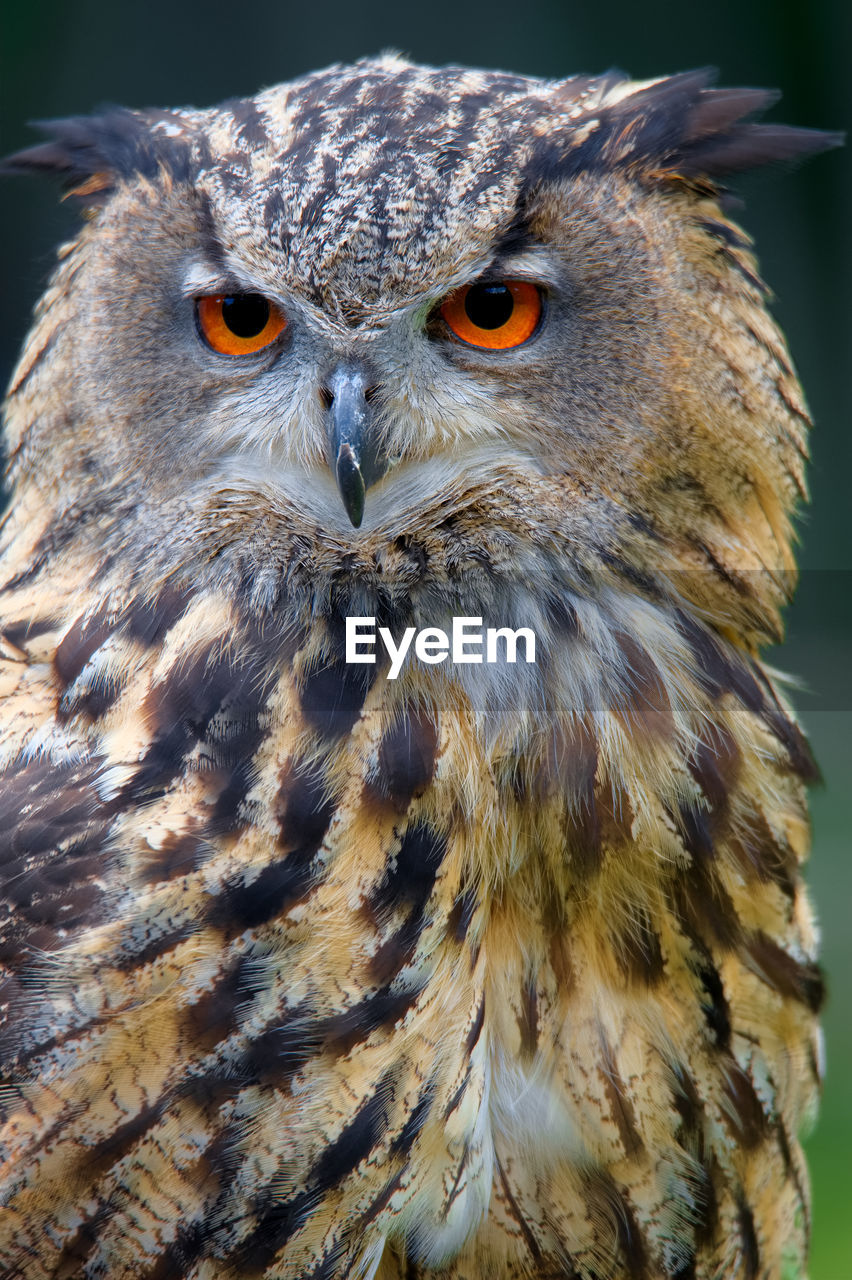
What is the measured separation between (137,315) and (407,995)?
2.20 feet

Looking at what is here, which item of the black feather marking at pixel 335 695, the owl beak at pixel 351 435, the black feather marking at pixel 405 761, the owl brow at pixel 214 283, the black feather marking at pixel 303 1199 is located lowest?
the black feather marking at pixel 303 1199

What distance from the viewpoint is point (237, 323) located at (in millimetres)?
1145

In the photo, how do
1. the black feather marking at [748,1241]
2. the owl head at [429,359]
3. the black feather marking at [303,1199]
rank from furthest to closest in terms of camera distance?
the black feather marking at [748,1241]
the owl head at [429,359]
the black feather marking at [303,1199]

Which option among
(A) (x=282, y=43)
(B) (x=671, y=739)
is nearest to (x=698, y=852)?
(B) (x=671, y=739)

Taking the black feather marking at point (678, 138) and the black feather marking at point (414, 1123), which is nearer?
the black feather marking at point (414, 1123)

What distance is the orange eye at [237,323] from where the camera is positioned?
1.14m

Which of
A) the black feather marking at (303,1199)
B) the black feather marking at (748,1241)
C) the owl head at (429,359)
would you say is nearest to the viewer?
the black feather marking at (303,1199)

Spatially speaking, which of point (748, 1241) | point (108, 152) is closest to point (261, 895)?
point (748, 1241)

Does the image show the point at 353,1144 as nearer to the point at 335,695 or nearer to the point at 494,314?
the point at 335,695

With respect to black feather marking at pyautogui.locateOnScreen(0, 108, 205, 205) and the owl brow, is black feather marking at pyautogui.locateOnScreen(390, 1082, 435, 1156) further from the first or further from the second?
black feather marking at pyautogui.locateOnScreen(0, 108, 205, 205)

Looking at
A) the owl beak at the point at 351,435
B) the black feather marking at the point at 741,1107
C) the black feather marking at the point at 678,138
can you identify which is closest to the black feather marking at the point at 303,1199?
the black feather marking at the point at 741,1107

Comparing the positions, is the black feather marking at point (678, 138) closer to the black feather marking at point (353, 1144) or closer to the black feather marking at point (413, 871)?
the black feather marking at point (413, 871)

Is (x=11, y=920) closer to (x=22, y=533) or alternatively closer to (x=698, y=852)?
(x=22, y=533)

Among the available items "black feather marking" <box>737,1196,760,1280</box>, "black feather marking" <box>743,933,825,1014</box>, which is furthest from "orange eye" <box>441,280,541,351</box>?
"black feather marking" <box>737,1196,760,1280</box>
